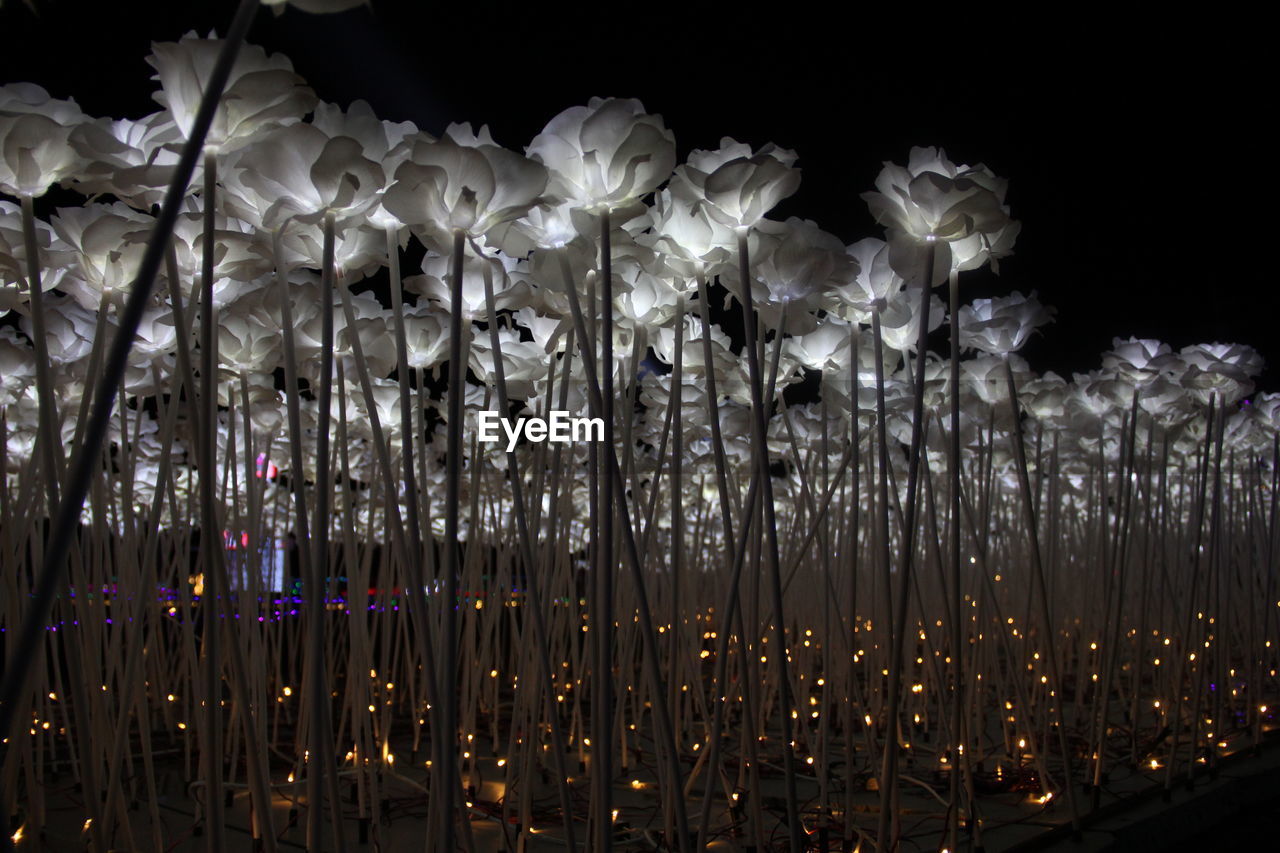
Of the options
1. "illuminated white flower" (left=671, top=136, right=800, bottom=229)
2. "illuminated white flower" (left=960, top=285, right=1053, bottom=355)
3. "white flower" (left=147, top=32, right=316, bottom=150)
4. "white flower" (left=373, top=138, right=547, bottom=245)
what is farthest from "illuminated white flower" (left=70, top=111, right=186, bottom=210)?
"illuminated white flower" (left=960, top=285, right=1053, bottom=355)

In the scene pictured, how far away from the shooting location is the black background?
2.59 meters

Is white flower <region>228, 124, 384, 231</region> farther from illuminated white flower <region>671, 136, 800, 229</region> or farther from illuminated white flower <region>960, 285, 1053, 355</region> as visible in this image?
illuminated white flower <region>960, 285, 1053, 355</region>

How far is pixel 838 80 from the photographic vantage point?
3.13 m

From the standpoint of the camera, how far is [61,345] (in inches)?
62.2

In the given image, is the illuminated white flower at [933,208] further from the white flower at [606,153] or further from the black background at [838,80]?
the black background at [838,80]

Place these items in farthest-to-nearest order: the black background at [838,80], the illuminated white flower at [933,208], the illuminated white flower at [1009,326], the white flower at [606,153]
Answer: the black background at [838,80] < the illuminated white flower at [1009,326] < the illuminated white flower at [933,208] < the white flower at [606,153]

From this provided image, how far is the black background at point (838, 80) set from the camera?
259 centimetres

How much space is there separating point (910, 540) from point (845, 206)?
2.84 metres

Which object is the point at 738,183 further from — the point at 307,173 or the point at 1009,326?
the point at 1009,326

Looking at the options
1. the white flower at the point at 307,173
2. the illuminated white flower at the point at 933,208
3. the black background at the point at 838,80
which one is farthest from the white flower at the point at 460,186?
the black background at the point at 838,80

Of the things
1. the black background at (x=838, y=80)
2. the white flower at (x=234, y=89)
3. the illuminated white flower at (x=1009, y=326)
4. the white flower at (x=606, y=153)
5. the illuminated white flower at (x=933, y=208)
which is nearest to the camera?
the white flower at (x=234, y=89)

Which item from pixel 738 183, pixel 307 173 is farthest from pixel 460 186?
pixel 738 183

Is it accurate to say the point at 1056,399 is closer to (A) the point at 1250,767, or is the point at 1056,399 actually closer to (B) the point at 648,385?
(A) the point at 1250,767

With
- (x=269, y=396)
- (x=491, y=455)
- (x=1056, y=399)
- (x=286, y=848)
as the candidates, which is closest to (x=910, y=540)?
(x=269, y=396)
